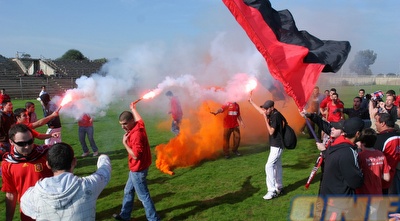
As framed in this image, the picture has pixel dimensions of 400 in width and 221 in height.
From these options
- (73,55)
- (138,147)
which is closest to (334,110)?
(138,147)

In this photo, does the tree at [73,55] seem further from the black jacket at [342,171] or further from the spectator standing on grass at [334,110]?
the black jacket at [342,171]

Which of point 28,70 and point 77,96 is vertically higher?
point 28,70

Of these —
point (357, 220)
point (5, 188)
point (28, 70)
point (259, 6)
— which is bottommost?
point (357, 220)

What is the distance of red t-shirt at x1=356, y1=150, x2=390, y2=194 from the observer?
13.0 ft

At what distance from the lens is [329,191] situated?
3881 mm

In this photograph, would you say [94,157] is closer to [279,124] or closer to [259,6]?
[279,124]

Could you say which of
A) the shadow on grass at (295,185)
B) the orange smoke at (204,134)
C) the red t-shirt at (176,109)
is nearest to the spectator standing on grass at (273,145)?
the shadow on grass at (295,185)

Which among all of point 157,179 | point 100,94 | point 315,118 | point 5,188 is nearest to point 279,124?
point 315,118

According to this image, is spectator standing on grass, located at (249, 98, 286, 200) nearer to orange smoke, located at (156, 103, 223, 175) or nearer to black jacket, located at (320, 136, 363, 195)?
black jacket, located at (320, 136, 363, 195)

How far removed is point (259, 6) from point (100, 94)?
422 centimetres

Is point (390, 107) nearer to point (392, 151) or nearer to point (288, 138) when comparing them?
point (288, 138)

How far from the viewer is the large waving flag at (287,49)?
540cm

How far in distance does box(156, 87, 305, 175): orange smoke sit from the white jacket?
19.0 feet

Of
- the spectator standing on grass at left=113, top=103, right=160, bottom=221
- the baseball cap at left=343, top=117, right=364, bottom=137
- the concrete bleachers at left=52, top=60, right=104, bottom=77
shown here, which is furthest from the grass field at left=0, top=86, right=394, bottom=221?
the concrete bleachers at left=52, top=60, right=104, bottom=77
